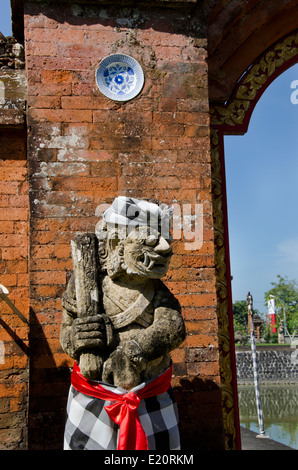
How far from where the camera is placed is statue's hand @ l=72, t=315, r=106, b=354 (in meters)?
2.67

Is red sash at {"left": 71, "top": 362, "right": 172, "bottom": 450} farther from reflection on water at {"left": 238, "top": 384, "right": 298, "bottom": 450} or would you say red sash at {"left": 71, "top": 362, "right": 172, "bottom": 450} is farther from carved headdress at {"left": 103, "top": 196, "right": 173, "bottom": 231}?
reflection on water at {"left": 238, "top": 384, "right": 298, "bottom": 450}

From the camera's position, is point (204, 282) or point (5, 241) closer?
point (204, 282)

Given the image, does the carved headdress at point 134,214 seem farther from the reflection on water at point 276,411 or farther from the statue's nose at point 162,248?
the reflection on water at point 276,411

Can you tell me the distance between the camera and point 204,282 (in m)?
4.41

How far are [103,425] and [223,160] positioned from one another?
343cm

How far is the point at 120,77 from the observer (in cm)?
461

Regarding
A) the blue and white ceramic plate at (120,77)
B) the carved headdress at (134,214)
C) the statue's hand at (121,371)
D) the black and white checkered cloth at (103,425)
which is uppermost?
the blue and white ceramic plate at (120,77)

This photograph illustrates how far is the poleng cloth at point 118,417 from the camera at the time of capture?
2.61m

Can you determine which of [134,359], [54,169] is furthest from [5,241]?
[134,359]

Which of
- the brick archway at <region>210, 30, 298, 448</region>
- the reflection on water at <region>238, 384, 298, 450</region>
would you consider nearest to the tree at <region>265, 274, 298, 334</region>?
the reflection on water at <region>238, 384, 298, 450</region>

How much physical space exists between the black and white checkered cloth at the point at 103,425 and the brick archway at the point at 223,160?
2254mm

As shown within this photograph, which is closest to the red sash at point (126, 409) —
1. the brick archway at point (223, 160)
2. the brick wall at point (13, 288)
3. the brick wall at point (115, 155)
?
the brick wall at point (115, 155)
